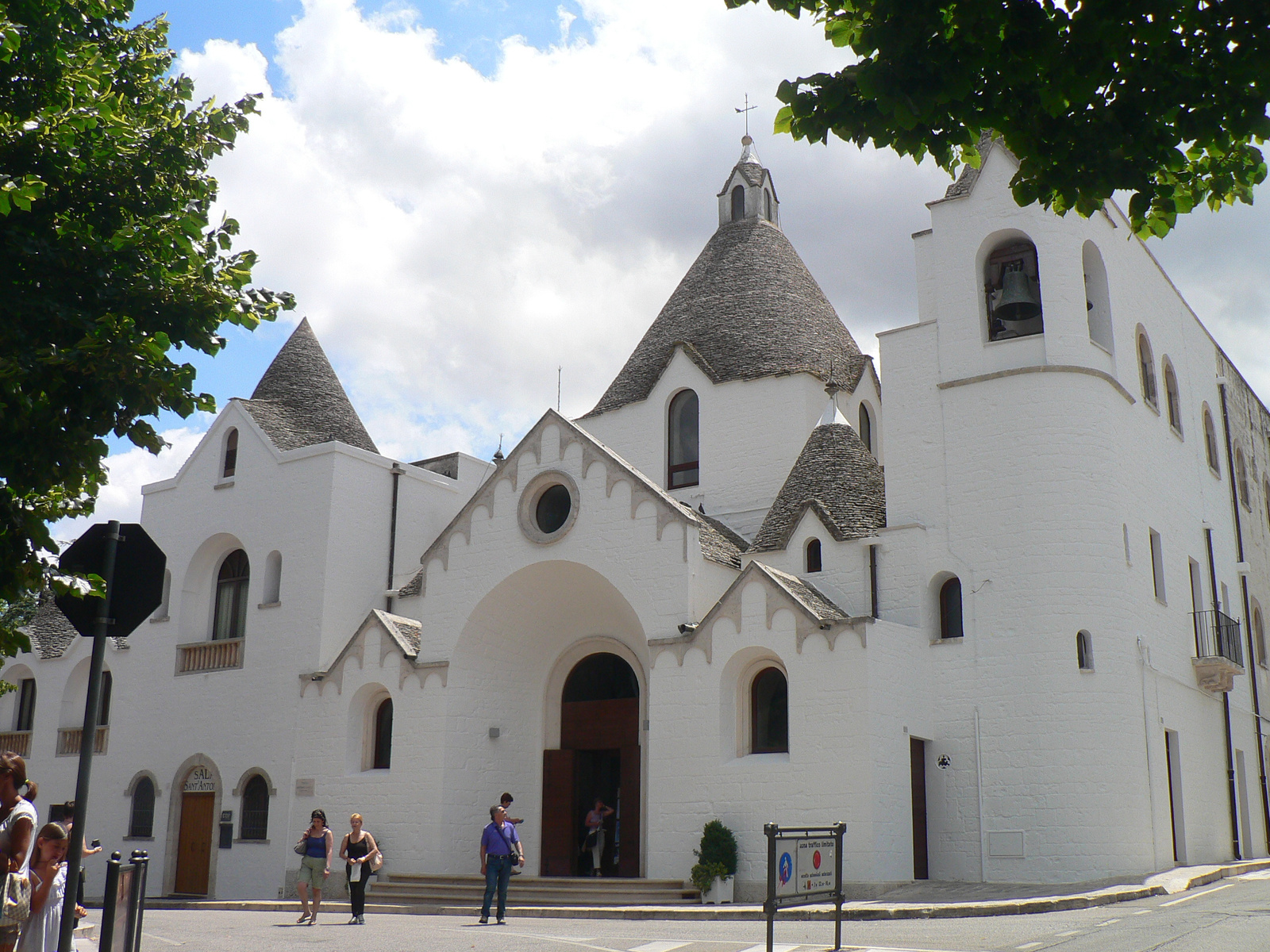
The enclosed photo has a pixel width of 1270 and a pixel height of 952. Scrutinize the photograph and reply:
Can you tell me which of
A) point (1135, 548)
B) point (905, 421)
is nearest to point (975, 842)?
point (1135, 548)

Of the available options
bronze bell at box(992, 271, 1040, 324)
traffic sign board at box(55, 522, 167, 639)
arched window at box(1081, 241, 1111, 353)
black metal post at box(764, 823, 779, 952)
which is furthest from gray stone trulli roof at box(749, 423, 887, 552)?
traffic sign board at box(55, 522, 167, 639)

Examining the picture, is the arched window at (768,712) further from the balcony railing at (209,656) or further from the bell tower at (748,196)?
the bell tower at (748,196)

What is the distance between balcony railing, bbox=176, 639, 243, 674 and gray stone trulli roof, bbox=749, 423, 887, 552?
38.4ft

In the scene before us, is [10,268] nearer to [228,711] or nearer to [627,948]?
[627,948]

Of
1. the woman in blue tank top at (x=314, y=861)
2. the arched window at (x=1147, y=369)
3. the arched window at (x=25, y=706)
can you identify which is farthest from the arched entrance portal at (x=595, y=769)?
the arched window at (x=25, y=706)

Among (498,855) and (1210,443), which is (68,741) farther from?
(1210,443)

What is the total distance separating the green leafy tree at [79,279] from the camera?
895cm

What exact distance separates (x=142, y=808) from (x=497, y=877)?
13610 millimetres

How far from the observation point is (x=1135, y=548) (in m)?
20.4

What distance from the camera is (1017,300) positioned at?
804 inches

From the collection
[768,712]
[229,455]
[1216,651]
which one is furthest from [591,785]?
[1216,651]

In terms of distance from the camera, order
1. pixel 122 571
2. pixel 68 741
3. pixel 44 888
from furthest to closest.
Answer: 1. pixel 68 741
2. pixel 122 571
3. pixel 44 888

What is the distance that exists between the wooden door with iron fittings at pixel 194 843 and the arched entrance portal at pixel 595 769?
7406 millimetres

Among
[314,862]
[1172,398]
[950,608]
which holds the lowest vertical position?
[314,862]
